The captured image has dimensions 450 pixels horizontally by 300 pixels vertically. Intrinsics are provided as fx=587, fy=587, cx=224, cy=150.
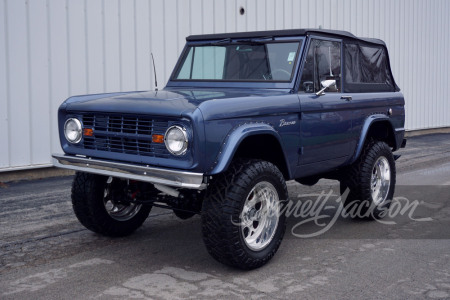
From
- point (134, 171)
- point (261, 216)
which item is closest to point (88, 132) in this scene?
point (134, 171)

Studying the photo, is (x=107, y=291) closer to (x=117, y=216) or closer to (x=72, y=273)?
(x=72, y=273)

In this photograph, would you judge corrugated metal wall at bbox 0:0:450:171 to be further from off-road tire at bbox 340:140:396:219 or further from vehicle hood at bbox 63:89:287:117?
off-road tire at bbox 340:140:396:219

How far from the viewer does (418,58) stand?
58.1 ft

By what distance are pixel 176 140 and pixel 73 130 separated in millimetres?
1183

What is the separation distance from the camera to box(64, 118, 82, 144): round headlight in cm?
501

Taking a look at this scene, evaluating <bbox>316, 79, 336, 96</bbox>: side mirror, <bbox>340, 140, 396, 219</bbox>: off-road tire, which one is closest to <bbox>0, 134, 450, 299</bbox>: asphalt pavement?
<bbox>340, 140, 396, 219</bbox>: off-road tire

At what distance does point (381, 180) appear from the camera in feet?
21.6

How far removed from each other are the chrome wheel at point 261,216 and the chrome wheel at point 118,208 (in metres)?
1.32

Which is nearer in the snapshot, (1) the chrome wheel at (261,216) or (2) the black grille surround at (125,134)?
(2) the black grille surround at (125,134)

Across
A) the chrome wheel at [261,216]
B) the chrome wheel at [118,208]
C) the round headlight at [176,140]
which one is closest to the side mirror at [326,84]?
the chrome wheel at [261,216]

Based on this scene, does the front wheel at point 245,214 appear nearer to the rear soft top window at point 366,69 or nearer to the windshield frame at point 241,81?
the windshield frame at point 241,81

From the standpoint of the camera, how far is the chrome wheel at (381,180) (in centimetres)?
650

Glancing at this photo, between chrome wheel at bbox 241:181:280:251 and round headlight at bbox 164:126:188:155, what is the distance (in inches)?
27.9

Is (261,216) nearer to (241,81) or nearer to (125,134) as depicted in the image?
(125,134)
